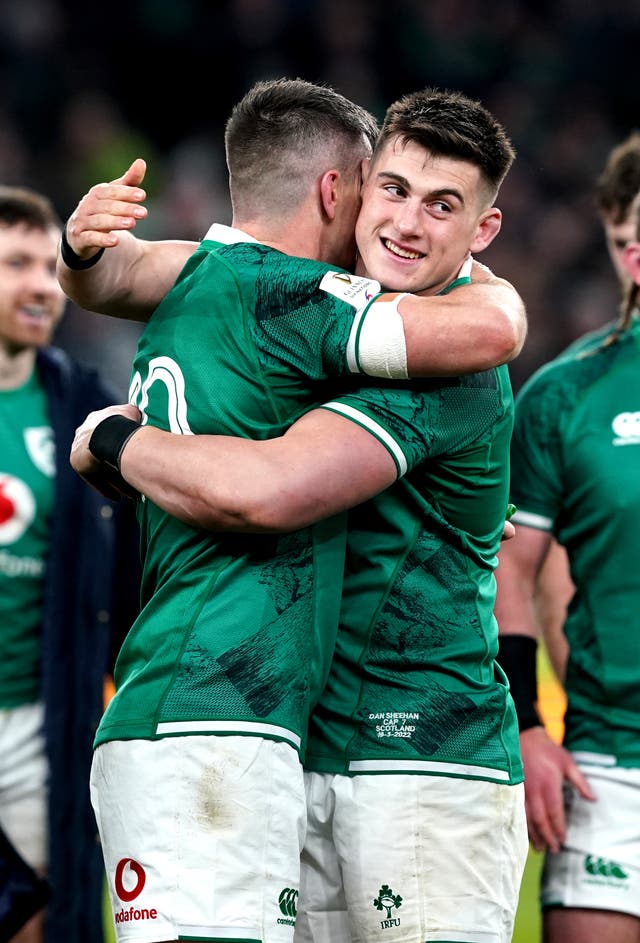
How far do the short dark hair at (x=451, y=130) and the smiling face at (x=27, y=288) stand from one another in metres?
→ 2.61

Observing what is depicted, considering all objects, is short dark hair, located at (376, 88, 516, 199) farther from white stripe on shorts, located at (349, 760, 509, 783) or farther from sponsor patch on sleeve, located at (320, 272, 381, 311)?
white stripe on shorts, located at (349, 760, 509, 783)

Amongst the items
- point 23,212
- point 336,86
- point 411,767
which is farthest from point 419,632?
point 336,86

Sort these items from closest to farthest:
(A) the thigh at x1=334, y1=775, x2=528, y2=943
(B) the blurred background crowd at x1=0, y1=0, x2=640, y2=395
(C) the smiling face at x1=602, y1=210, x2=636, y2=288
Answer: (A) the thigh at x1=334, y1=775, x2=528, y2=943 → (C) the smiling face at x1=602, y1=210, x2=636, y2=288 → (B) the blurred background crowd at x1=0, y1=0, x2=640, y2=395

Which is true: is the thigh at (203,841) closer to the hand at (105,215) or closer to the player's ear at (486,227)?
the hand at (105,215)

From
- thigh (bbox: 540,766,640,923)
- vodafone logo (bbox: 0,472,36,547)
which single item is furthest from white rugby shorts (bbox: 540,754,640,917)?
vodafone logo (bbox: 0,472,36,547)

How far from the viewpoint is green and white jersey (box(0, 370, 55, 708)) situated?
4.99 meters

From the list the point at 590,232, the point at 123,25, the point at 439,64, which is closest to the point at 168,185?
the point at 123,25

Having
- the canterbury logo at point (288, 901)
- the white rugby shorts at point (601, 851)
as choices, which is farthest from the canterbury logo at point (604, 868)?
the canterbury logo at point (288, 901)

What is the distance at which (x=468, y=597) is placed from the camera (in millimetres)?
2865

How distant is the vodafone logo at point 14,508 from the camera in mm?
5023

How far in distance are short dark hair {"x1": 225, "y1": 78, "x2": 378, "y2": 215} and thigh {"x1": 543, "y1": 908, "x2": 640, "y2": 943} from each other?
6.52ft

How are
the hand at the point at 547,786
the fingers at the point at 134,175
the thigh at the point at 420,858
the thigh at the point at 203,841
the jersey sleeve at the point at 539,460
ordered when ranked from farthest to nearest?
the jersey sleeve at the point at 539,460 < the hand at the point at 547,786 < the fingers at the point at 134,175 < the thigh at the point at 420,858 < the thigh at the point at 203,841

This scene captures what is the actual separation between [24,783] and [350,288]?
2.95m

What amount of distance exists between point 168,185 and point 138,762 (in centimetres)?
1096
